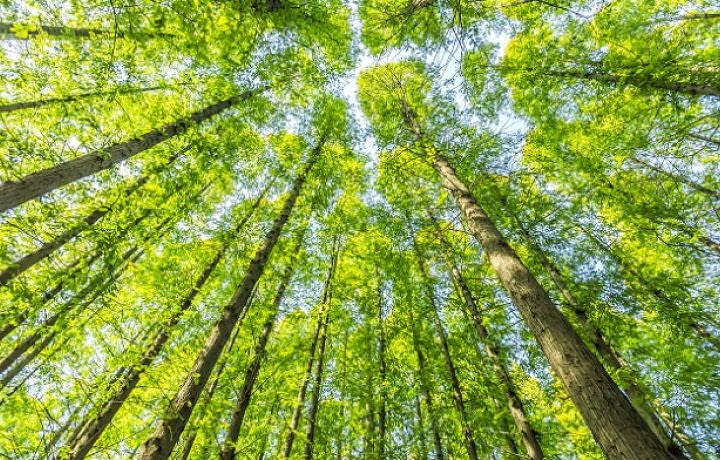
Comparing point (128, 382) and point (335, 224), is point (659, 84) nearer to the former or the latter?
point (335, 224)

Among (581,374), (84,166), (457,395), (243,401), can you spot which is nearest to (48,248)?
(84,166)

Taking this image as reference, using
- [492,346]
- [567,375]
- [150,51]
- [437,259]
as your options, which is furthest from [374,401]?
[150,51]

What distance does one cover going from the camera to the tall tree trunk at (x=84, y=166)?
12.0 feet

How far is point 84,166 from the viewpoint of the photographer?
183 inches

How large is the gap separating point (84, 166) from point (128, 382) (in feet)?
12.2

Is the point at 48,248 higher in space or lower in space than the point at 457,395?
higher

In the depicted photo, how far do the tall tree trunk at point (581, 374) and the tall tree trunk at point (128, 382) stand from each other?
476 centimetres

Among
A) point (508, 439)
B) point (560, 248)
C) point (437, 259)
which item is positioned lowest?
point (508, 439)

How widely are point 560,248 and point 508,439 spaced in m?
3.83

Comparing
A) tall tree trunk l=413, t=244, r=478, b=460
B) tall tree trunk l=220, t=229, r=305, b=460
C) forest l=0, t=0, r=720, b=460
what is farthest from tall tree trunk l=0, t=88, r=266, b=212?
tall tree trunk l=413, t=244, r=478, b=460

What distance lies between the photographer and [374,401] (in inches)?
240

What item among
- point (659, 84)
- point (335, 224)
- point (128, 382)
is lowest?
point (128, 382)

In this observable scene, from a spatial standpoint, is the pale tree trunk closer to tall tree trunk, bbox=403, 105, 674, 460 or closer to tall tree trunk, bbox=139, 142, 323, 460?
tall tree trunk, bbox=403, 105, 674, 460

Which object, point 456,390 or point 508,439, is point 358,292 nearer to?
point 456,390
